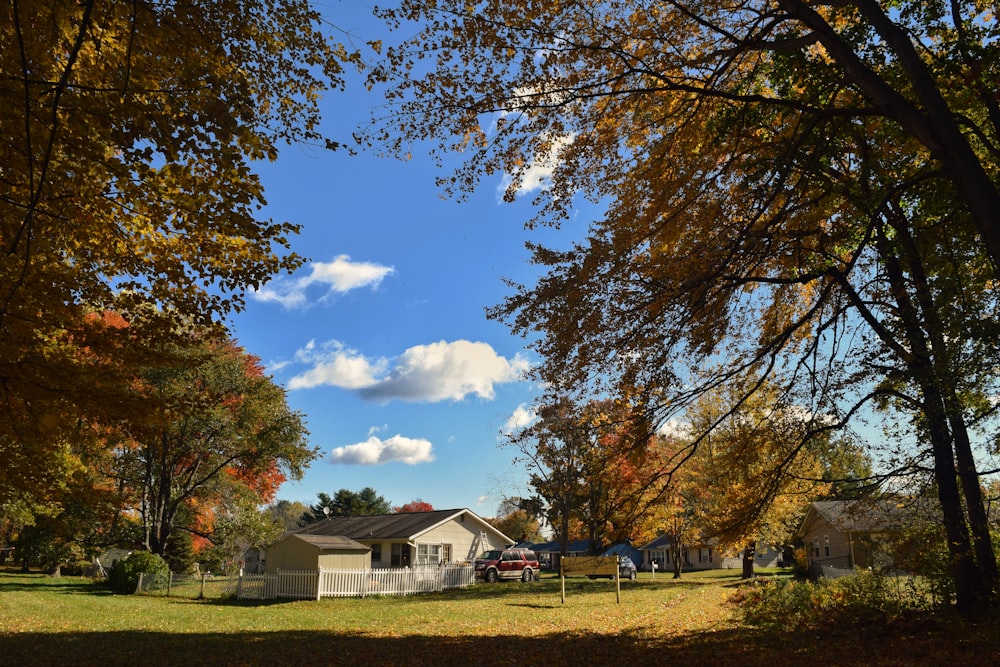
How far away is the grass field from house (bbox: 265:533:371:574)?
9.14 meters

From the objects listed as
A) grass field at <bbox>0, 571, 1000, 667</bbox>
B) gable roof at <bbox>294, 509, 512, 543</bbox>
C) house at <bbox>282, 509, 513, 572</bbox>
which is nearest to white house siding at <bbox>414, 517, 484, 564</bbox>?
house at <bbox>282, 509, 513, 572</bbox>

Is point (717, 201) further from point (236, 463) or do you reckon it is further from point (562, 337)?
point (236, 463)

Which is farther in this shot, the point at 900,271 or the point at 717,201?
the point at 900,271

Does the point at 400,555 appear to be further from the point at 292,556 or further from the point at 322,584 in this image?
the point at 322,584

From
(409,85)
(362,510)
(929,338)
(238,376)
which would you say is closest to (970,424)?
(929,338)

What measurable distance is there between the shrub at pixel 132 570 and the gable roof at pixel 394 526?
7508 mm

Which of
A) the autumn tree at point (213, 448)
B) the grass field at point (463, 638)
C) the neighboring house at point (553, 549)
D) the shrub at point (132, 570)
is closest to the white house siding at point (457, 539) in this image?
the autumn tree at point (213, 448)

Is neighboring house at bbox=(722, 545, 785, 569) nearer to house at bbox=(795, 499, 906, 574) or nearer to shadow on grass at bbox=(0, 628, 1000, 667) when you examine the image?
house at bbox=(795, 499, 906, 574)

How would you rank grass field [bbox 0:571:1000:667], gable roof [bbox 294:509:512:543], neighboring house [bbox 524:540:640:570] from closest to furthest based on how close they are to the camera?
grass field [bbox 0:571:1000:667]
gable roof [bbox 294:509:512:543]
neighboring house [bbox 524:540:640:570]

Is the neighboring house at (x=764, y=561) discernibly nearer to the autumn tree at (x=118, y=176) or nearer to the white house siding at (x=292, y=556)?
the white house siding at (x=292, y=556)

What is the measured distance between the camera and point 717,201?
1044cm

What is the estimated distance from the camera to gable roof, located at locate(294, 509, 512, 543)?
34.5m

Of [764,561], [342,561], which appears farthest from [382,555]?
[764,561]

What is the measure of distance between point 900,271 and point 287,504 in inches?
4697
